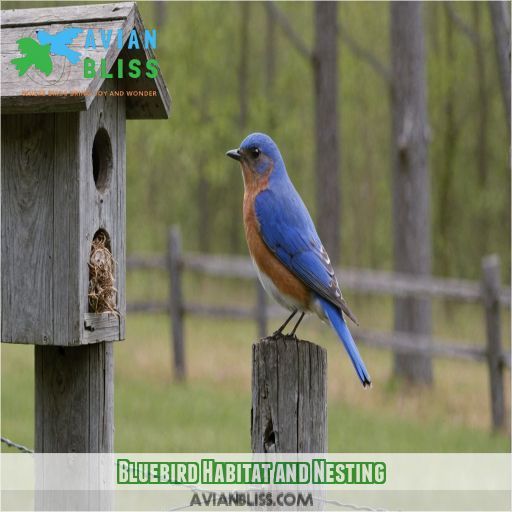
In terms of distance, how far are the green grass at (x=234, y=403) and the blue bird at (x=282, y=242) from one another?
173 inches

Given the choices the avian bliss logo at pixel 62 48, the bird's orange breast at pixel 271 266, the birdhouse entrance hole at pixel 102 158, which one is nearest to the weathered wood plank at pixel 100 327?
the birdhouse entrance hole at pixel 102 158

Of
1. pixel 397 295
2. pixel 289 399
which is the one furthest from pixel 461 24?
pixel 289 399

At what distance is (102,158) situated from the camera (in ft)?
14.5

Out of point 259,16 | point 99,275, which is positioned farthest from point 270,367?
point 259,16

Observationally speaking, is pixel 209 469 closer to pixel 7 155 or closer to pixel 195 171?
pixel 7 155

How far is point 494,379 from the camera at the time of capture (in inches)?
393

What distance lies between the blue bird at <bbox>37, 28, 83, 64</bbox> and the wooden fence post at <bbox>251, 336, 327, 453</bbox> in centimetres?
156

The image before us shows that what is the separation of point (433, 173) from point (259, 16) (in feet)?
27.6

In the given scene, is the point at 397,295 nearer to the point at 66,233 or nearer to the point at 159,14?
the point at 66,233

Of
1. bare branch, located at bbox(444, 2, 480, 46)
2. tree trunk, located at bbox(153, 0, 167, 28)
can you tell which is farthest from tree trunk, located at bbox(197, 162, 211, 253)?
bare branch, located at bbox(444, 2, 480, 46)

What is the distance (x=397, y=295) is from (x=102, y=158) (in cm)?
777

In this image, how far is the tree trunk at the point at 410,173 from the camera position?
11.5 meters

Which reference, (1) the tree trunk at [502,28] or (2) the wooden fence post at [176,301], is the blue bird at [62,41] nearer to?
(1) the tree trunk at [502,28]

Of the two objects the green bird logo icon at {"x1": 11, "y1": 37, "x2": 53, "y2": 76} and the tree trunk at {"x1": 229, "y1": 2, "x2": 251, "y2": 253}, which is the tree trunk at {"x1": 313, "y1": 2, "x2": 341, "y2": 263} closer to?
the green bird logo icon at {"x1": 11, "y1": 37, "x2": 53, "y2": 76}
